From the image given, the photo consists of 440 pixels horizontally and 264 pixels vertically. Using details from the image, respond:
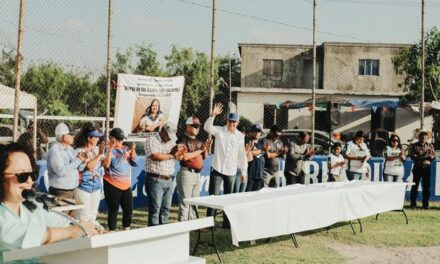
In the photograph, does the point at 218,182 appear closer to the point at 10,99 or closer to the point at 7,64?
the point at 10,99

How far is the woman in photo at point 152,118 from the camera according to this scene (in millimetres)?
10969

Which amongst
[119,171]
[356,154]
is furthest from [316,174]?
[119,171]

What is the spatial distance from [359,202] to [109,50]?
15.8 ft

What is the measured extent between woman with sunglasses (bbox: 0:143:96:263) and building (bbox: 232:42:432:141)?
29.8 metres

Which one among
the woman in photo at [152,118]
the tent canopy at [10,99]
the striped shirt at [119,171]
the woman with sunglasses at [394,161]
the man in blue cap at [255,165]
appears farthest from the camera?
the woman with sunglasses at [394,161]

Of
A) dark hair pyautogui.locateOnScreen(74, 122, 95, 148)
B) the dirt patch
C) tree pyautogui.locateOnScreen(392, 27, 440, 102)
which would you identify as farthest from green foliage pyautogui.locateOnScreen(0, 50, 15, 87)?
tree pyautogui.locateOnScreen(392, 27, 440, 102)

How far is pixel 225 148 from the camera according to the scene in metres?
9.72

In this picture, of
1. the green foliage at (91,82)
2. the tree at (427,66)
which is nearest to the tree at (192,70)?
the green foliage at (91,82)

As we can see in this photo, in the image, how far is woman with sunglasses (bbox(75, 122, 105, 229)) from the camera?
802 cm

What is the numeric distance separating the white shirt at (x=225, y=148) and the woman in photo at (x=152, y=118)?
1582 mm

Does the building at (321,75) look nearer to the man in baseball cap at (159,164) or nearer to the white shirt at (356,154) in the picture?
the white shirt at (356,154)

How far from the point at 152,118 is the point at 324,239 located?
3.69 metres

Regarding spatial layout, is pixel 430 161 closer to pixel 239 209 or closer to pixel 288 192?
pixel 288 192

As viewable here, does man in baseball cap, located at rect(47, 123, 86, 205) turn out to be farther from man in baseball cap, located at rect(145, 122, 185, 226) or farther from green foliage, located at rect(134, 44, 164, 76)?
green foliage, located at rect(134, 44, 164, 76)
